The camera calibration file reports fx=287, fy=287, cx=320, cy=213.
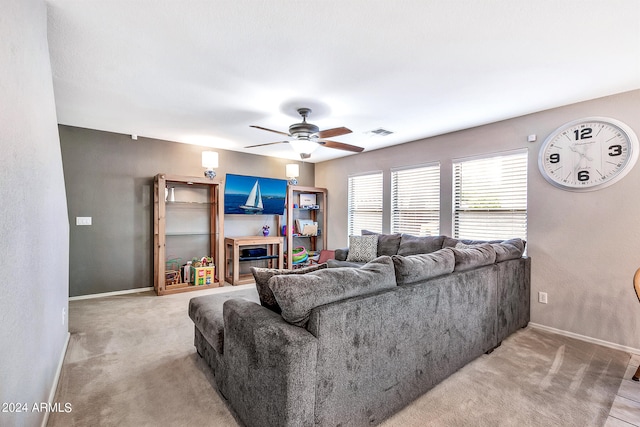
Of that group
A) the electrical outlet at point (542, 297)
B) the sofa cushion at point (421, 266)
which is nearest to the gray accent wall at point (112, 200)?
the sofa cushion at point (421, 266)

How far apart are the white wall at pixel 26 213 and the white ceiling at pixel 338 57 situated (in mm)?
477

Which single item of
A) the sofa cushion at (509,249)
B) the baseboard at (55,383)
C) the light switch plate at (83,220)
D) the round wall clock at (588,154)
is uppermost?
the round wall clock at (588,154)

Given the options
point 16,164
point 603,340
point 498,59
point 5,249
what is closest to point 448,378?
point 603,340

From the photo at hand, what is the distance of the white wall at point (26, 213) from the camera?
1098mm

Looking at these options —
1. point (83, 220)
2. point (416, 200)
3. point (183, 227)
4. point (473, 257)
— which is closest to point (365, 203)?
point (416, 200)

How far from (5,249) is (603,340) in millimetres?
4531

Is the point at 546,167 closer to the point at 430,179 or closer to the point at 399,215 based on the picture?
the point at 430,179

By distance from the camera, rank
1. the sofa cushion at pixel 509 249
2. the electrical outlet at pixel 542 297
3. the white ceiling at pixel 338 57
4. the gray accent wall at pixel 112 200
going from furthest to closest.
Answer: the gray accent wall at pixel 112 200 < the electrical outlet at pixel 542 297 < the sofa cushion at pixel 509 249 < the white ceiling at pixel 338 57

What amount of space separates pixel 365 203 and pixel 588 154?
10.6 ft

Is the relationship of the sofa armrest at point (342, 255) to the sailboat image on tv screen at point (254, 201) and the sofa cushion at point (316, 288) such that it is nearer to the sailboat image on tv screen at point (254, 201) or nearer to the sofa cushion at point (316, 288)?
the sailboat image on tv screen at point (254, 201)

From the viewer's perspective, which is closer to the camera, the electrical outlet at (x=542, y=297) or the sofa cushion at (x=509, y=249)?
the sofa cushion at (x=509, y=249)

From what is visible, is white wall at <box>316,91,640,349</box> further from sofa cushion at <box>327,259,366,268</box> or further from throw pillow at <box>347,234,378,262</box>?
sofa cushion at <box>327,259,366,268</box>

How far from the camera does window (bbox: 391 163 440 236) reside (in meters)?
4.39

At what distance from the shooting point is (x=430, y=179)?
4445 millimetres
